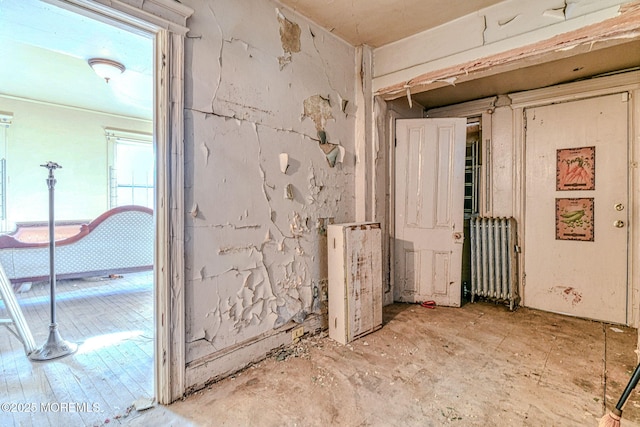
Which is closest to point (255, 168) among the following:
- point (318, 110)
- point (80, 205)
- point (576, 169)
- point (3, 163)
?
point (318, 110)

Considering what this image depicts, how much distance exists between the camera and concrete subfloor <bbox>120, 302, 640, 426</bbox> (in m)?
1.54

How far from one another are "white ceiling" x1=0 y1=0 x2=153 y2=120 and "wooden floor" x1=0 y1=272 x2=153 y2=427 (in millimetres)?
2043

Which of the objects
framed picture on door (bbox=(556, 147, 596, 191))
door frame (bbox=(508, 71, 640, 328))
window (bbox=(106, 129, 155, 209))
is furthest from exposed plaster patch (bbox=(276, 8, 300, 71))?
window (bbox=(106, 129, 155, 209))

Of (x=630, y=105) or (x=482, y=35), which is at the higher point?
(x=482, y=35)

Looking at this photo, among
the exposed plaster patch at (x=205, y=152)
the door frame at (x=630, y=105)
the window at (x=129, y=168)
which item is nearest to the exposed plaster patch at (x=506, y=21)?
the door frame at (x=630, y=105)

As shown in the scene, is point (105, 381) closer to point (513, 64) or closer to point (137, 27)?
point (137, 27)

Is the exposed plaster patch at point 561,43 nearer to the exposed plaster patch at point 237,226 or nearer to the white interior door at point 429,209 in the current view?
the white interior door at point 429,209

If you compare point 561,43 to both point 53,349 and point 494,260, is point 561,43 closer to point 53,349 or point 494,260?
point 494,260

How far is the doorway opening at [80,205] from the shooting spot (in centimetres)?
187

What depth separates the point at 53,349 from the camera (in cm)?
224

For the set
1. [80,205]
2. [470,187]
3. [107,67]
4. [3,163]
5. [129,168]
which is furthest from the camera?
[129,168]

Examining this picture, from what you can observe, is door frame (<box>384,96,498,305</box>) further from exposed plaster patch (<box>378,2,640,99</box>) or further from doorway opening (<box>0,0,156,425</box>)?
doorway opening (<box>0,0,156,425</box>)

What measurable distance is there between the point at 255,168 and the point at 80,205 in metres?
5.04

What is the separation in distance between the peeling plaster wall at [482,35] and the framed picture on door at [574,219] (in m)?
1.68
